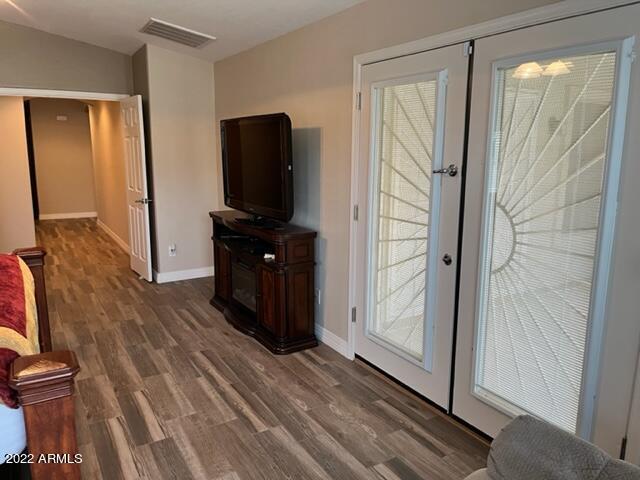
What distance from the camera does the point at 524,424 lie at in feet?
4.49

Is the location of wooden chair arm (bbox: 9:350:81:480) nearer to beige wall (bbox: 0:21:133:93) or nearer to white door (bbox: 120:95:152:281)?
white door (bbox: 120:95:152:281)

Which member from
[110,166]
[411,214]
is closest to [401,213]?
[411,214]

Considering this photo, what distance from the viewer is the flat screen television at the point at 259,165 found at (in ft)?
11.3

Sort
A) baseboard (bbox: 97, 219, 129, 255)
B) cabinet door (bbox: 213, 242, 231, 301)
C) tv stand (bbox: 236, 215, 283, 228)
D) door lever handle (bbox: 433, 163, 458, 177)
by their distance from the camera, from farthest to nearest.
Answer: baseboard (bbox: 97, 219, 129, 255)
cabinet door (bbox: 213, 242, 231, 301)
tv stand (bbox: 236, 215, 283, 228)
door lever handle (bbox: 433, 163, 458, 177)

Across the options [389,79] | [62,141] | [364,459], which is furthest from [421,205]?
[62,141]

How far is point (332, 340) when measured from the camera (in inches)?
144

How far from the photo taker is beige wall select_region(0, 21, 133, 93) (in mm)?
4781

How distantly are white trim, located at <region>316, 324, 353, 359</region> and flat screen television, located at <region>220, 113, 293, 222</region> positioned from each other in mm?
930

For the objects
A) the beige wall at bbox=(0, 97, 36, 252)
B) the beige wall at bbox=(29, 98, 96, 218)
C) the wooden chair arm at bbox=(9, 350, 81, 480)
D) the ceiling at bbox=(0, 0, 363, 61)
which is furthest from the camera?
the beige wall at bbox=(29, 98, 96, 218)

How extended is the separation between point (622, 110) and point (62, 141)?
9799 millimetres

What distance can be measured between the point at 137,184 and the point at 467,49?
3994 mm

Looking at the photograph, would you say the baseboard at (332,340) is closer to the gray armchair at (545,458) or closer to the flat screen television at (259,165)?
the flat screen television at (259,165)

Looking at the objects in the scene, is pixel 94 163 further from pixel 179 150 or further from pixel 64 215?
pixel 179 150

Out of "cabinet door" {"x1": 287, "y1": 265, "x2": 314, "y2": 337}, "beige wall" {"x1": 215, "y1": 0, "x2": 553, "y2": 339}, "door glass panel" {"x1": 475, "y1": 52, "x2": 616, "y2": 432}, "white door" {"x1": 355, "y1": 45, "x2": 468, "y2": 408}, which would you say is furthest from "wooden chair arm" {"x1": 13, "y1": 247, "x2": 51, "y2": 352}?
"door glass panel" {"x1": 475, "y1": 52, "x2": 616, "y2": 432}
